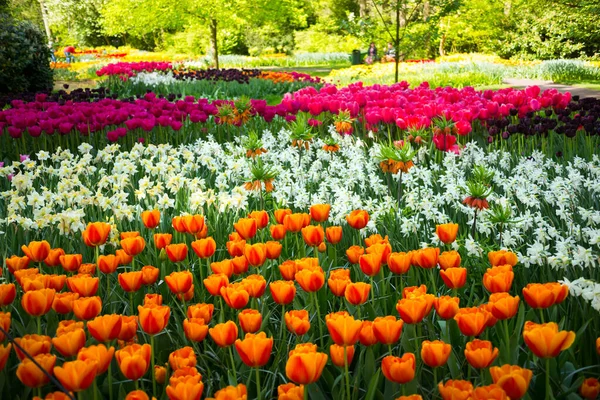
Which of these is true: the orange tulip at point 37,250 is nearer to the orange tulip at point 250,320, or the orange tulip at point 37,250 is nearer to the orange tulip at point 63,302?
the orange tulip at point 63,302

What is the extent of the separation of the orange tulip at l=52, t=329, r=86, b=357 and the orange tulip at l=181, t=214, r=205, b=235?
3.51 feet

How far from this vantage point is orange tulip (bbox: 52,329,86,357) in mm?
1577

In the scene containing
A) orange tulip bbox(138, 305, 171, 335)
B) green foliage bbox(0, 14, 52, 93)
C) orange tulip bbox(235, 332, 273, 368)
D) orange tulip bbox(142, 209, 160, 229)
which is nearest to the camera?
orange tulip bbox(235, 332, 273, 368)

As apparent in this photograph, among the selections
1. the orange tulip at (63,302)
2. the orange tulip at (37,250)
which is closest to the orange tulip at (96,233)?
the orange tulip at (37,250)

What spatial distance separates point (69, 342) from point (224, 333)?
0.43 meters

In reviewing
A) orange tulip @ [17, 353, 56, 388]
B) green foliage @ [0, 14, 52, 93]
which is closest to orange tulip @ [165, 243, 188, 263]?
orange tulip @ [17, 353, 56, 388]

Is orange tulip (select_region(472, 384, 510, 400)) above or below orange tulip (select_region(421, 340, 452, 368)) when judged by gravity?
above

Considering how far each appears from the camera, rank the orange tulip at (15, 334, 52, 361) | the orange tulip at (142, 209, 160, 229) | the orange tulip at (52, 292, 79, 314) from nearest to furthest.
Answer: the orange tulip at (15, 334, 52, 361)
the orange tulip at (52, 292, 79, 314)
the orange tulip at (142, 209, 160, 229)

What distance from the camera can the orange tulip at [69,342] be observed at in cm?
158

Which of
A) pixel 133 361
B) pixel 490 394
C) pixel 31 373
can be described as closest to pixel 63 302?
pixel 31 373

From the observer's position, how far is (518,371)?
1.35 m

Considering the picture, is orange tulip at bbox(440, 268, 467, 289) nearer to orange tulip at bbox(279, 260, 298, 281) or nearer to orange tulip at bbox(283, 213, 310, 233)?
orange tulip at bbox(279, 260, 298, 281)

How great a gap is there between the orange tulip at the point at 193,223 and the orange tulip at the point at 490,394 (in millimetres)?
1628

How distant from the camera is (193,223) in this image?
264 cm
